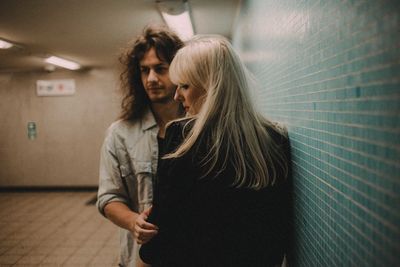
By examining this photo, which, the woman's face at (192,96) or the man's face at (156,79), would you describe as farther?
the man's face at (156,79)

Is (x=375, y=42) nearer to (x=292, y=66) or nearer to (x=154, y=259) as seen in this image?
(x=292, y=66)

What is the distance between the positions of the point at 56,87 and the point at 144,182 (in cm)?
751

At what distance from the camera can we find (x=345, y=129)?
2.23 ft

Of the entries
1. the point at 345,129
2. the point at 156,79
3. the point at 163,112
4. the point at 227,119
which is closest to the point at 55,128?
the point at 163,112

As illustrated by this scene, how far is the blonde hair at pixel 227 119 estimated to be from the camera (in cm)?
102

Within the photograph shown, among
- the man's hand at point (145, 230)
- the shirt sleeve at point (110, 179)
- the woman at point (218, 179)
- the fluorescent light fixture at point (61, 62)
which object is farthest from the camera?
the fluorescent light fixture at point (61, 62)

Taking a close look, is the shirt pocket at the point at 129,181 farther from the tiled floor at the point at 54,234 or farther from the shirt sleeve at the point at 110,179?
the tiled floor at the point at 54,234

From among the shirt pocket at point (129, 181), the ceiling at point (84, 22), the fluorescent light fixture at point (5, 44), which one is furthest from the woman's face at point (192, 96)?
the fluorescent light fixture at point (5, 44)

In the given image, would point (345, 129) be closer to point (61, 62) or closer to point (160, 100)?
point (160, 100)

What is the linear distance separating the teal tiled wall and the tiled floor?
4030 mm

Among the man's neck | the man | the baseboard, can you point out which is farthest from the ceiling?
the baseboard

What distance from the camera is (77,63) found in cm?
722

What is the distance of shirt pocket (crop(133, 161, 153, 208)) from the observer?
5.27 feet

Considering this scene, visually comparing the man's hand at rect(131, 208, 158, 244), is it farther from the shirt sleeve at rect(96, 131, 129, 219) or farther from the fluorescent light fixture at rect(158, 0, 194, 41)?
the fluorescent light fixture at rect(158, 0, 194, 41)
